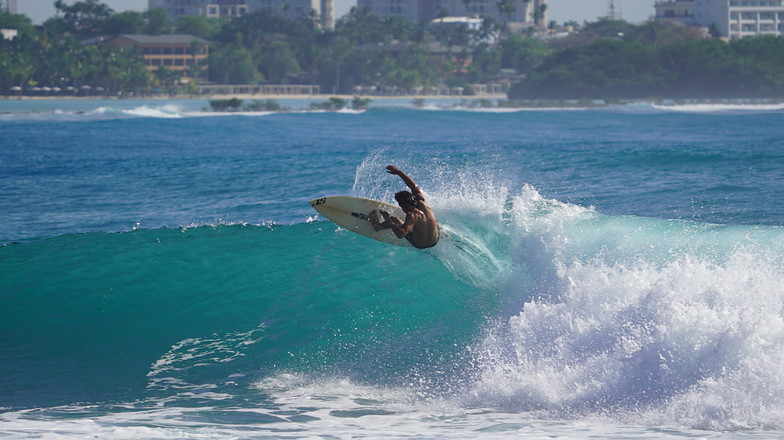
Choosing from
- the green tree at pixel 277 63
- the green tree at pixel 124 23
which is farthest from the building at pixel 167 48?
the green tree at pixel 277 63

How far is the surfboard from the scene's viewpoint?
1354 centimetres

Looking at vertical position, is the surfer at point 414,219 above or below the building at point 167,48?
below

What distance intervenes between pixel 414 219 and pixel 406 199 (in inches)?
11.9

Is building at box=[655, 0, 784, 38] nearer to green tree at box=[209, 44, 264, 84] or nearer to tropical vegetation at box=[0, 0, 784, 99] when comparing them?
tropical vegetation at box=[0, 0, 784, 99]

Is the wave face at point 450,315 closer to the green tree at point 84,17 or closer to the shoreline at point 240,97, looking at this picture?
the shoreline at point 240,97

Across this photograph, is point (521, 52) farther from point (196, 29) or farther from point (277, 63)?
point (196, 29)

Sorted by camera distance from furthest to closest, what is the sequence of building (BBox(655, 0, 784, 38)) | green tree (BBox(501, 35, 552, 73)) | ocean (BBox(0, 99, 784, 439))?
building (BBox(655, 0, 784, 38))
green tree (BBox(501, 35, 552, 73))
ocean (BBox(0, 99, 784, 439))

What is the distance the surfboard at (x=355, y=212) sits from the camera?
1354cm

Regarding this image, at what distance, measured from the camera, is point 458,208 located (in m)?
14.1

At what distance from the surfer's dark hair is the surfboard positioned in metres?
1.58

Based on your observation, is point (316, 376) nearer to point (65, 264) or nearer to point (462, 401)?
point (462, 401)

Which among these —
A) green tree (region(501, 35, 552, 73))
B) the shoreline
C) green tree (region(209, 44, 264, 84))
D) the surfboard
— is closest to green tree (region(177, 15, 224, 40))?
green tree (region(209, 44, 264, 84))

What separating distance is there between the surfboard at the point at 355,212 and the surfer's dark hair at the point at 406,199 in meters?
1.58

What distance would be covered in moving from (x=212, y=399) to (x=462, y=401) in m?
2.74
